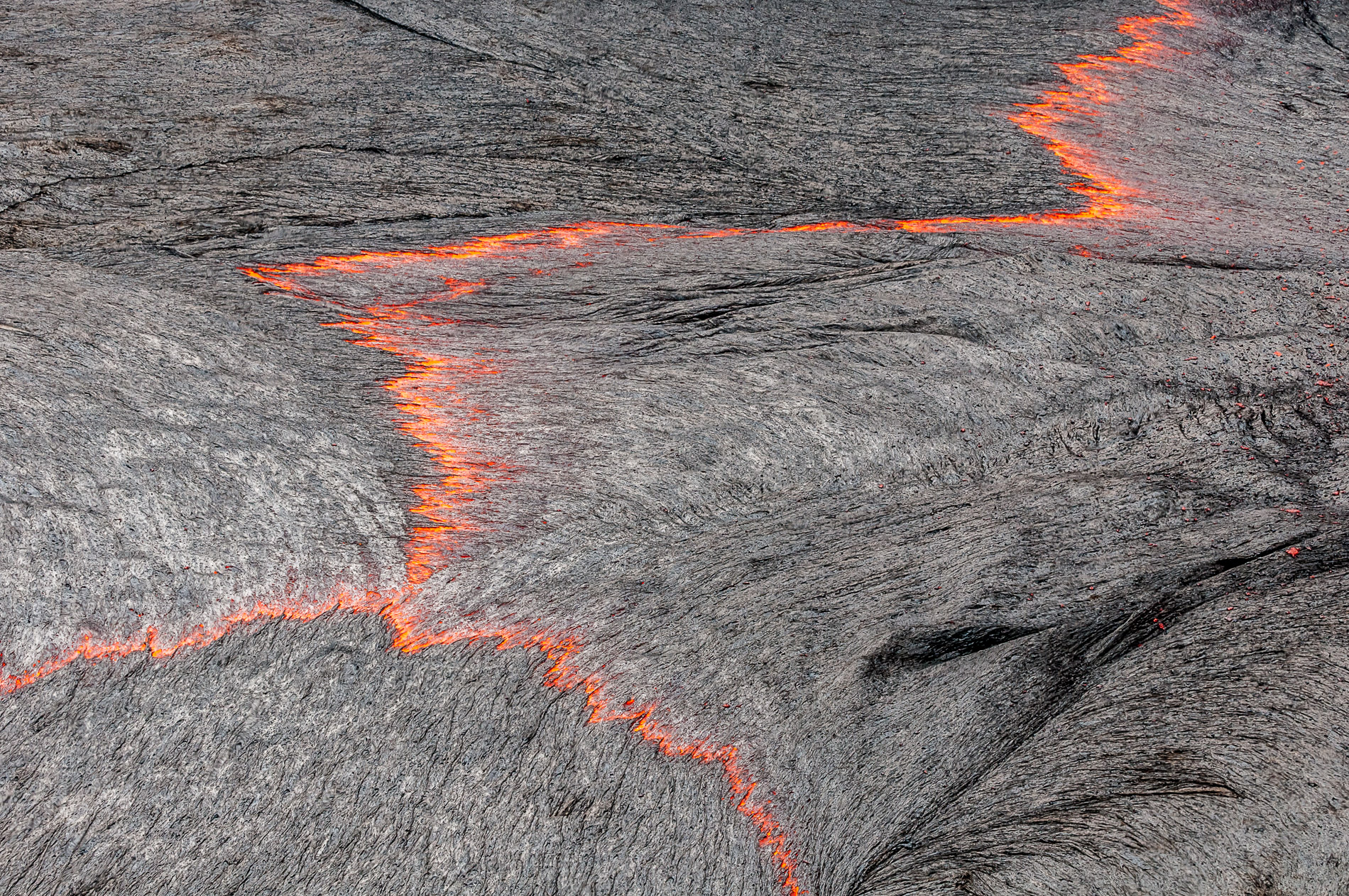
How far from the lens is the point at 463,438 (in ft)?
32.4

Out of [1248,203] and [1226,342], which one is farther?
[1248,203]

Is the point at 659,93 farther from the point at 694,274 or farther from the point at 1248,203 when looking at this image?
the point at 1248,203

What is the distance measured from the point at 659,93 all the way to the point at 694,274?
366cm

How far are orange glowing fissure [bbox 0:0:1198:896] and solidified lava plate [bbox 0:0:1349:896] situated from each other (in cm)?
5

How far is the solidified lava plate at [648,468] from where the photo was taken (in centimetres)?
757

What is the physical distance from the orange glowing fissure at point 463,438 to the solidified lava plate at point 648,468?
5cm

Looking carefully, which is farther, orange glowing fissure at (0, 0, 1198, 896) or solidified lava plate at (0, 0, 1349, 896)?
orange glowing fissure at (0, 0, 1198, 896)

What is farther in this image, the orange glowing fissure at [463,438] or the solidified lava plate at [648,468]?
the orange glowing fissure at [463,438]

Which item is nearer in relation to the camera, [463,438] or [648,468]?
[648,468]

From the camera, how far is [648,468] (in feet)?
31.4

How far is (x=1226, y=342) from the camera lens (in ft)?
35.0

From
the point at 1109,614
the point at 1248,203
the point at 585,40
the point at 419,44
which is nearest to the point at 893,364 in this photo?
the point at 1109,614

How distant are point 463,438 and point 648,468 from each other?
1.98 m

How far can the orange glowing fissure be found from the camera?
824cm
